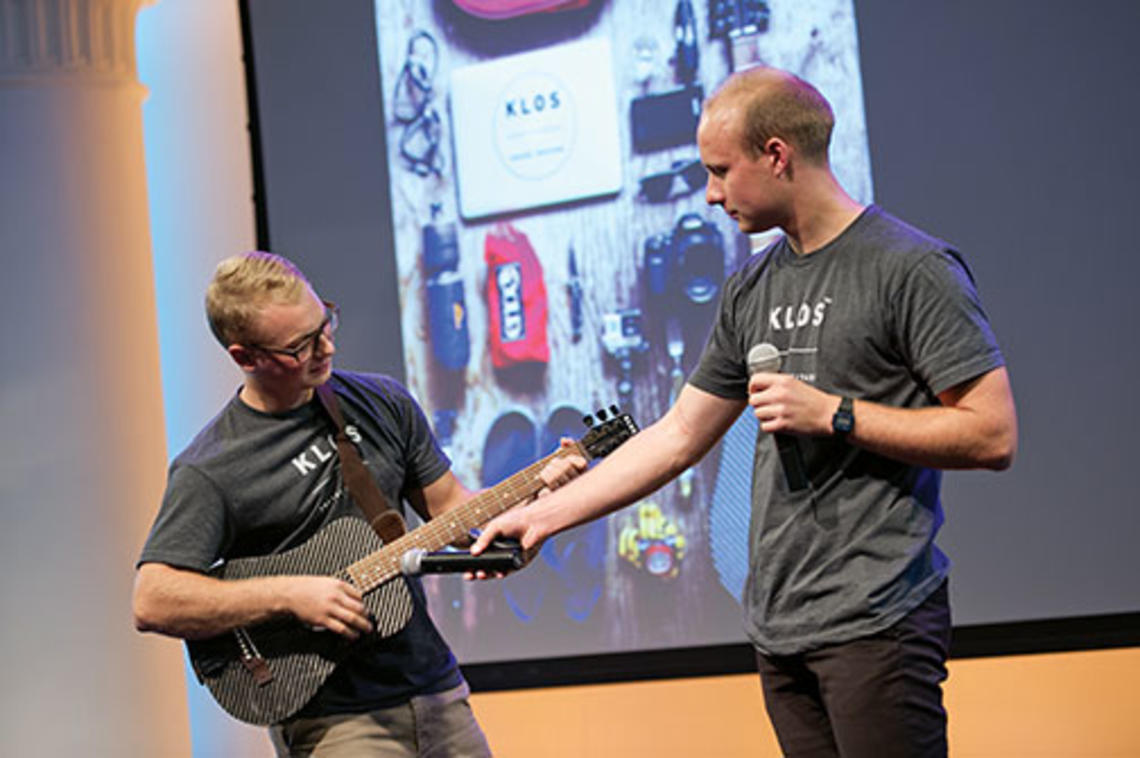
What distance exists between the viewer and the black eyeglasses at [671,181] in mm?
4301

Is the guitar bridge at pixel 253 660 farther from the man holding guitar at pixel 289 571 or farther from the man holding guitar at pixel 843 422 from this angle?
the man holding guitar at pixel 843 422

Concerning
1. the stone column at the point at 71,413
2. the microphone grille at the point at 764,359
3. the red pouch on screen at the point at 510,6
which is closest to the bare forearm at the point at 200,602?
the microphone grille at the point at 764,359

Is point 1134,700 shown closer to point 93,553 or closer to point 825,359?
point 825,359

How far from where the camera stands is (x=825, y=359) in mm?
2025

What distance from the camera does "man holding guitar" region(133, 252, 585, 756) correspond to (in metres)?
2.42

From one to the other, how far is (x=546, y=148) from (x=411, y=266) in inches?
27.8

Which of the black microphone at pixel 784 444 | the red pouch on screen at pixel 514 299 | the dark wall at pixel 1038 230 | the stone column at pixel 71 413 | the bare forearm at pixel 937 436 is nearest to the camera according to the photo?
the bare forearm at pixel 937 436

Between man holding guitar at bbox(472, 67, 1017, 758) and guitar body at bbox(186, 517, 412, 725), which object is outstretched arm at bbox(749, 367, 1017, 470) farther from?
guitar body at bbox(186, 517, 412, 725)

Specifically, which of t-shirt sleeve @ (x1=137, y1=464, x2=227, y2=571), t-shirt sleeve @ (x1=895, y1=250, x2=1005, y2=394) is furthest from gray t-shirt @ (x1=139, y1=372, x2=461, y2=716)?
t-shirt sleeve @ (x1=895, y1=250, x2=1005, y2=394)

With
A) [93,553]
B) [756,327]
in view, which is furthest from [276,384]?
[93,553]

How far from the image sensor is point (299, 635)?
2.47 meters

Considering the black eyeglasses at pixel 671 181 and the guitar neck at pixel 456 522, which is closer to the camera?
the guitar neck at pixel 456 522

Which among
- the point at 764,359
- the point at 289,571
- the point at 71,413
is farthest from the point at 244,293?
the point at 71,413

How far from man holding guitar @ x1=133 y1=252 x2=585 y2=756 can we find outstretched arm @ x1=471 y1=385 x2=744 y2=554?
19 cm
